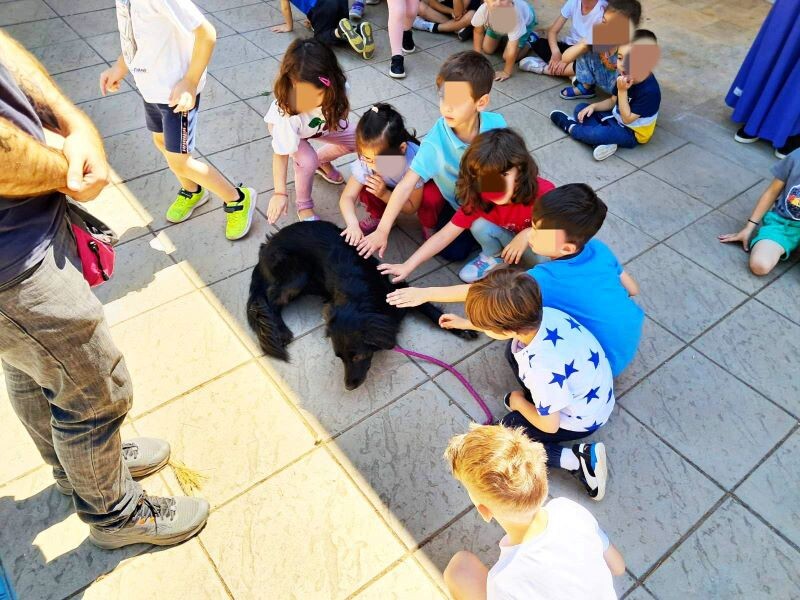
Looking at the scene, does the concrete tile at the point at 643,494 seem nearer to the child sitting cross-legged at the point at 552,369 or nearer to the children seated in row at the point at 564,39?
the child sitting cross-legged at the point at 552,369

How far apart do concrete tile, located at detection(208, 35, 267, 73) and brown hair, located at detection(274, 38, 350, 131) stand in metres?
1.93

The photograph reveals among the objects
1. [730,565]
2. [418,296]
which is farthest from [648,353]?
[418,296]

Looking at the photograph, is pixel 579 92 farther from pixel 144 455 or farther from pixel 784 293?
→ pixel 144 455

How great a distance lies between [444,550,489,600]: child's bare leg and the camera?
5.16 feet

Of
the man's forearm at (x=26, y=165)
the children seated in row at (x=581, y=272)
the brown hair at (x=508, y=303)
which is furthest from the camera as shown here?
the children seated in row at (x=581, y=272)

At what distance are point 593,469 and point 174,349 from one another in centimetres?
175

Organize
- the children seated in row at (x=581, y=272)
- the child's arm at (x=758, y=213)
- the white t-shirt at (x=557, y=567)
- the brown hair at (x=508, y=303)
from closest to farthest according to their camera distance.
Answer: the white t-shirt at (x=557, y=567) < the brown hair at (x=508, y=303) < the children seated in row at (x=581, y=272) < the child's arm at (x=758, y=213)

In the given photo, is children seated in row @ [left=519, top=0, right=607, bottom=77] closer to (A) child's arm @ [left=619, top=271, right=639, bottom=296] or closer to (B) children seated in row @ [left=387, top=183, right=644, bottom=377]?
(A) child's arm @ [left=619, top=271, right=639, bottom=296]

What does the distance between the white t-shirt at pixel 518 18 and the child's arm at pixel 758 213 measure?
2.26 metres

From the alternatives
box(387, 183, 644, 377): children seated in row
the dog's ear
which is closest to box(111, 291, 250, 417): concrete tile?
the dog's ear

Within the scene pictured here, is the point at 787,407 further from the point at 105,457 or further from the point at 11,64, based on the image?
the point at 11,64

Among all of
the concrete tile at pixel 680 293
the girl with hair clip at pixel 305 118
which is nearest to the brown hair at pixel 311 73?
the girl with hair clip at pixel 305 118

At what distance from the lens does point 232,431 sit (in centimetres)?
219

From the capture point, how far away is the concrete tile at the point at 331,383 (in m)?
2.25
